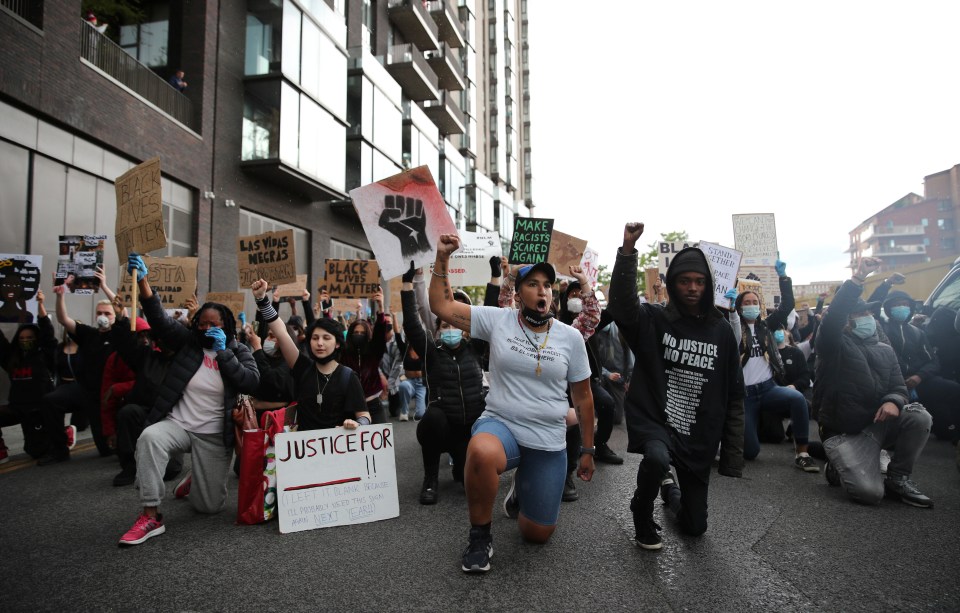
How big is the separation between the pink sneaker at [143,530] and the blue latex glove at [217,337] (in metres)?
1.33

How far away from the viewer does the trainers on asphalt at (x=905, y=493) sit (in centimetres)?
467

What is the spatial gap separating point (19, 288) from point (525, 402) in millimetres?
6929

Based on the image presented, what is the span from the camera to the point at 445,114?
3478 centimetres

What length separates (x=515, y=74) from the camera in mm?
60281

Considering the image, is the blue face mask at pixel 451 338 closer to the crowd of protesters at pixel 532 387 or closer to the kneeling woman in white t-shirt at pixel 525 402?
the crowd of protesters at pixel 532 387

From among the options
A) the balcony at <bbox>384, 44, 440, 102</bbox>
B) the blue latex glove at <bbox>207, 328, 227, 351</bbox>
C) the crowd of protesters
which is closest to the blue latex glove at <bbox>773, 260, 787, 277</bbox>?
the crowd of protesters

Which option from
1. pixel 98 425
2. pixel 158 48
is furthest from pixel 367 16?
pixel 98 425

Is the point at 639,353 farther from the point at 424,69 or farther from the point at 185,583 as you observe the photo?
the point at 424,69

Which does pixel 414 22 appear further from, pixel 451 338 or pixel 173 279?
pixel 451 338

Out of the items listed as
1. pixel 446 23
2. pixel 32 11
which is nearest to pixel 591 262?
pixel 32 11

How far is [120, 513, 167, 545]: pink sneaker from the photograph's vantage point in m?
3.90

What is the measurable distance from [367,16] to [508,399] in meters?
28.1

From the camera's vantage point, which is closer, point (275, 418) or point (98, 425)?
point (275, 418)

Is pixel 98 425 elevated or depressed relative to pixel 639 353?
depressed
